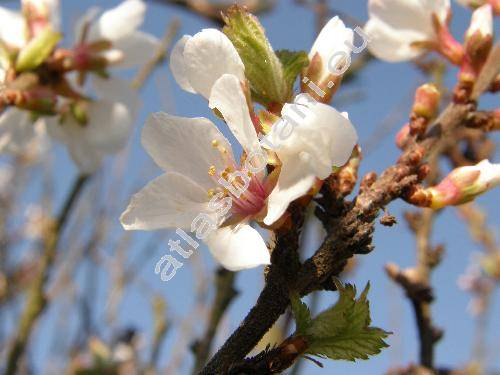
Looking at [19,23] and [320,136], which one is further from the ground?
[320,136]

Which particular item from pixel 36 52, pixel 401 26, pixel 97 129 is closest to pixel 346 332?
pixel 401 26

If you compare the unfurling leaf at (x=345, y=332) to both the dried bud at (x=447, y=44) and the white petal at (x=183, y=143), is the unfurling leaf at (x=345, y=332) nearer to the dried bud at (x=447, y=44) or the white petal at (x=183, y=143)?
the white petal at (x=183, y=143)

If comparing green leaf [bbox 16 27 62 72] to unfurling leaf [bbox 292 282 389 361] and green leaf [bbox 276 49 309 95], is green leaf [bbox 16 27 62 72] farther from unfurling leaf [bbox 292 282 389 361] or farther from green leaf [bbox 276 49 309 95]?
unfurling leaf [bbox 292 282 389 361]

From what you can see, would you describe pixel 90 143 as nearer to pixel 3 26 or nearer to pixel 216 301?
pixel 3 26

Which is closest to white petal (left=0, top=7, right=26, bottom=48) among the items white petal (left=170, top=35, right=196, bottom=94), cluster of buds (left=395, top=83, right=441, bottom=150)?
white petal (left=170, top=35, right=196, bottom=94)

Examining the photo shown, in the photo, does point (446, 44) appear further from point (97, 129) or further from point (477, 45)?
point (97, 129)

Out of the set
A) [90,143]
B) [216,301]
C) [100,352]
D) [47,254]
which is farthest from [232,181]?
[100,352]
